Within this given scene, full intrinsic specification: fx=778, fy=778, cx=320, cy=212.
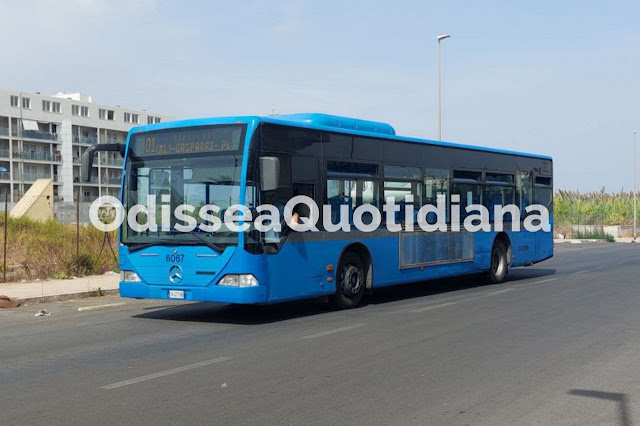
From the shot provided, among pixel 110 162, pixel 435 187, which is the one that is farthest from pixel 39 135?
pixel 435 187

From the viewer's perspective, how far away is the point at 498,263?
18.9 metres

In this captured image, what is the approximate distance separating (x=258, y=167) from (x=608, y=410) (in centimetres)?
632

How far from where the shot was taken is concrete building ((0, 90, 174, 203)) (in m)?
85.4

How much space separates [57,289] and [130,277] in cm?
530

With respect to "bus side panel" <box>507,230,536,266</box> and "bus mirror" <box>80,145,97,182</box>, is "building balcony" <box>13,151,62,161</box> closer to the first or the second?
"bus side panel" <box>507,230,536,266</box>

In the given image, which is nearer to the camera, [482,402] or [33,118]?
[482,402]

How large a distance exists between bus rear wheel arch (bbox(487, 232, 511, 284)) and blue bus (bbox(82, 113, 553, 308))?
3.71 meters

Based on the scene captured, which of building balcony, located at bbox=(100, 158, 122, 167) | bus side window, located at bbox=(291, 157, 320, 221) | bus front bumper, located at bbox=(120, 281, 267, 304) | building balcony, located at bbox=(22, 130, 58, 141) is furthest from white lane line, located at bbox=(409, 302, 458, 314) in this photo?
building balcony, located at bbox=(100, 158, 122, 167)

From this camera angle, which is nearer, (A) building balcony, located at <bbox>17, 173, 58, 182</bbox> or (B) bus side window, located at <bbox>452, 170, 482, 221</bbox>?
(B) bus side window, located at <bbox>452, 170, 482, 221</bbox>

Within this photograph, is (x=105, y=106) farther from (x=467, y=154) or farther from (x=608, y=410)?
(x=608, y=410)

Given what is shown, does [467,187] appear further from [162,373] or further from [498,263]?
[162,373]

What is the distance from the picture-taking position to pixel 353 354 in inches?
356

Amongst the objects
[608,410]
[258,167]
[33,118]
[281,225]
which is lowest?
[608,410]

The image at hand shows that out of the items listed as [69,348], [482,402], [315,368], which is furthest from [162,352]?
[482,402]
